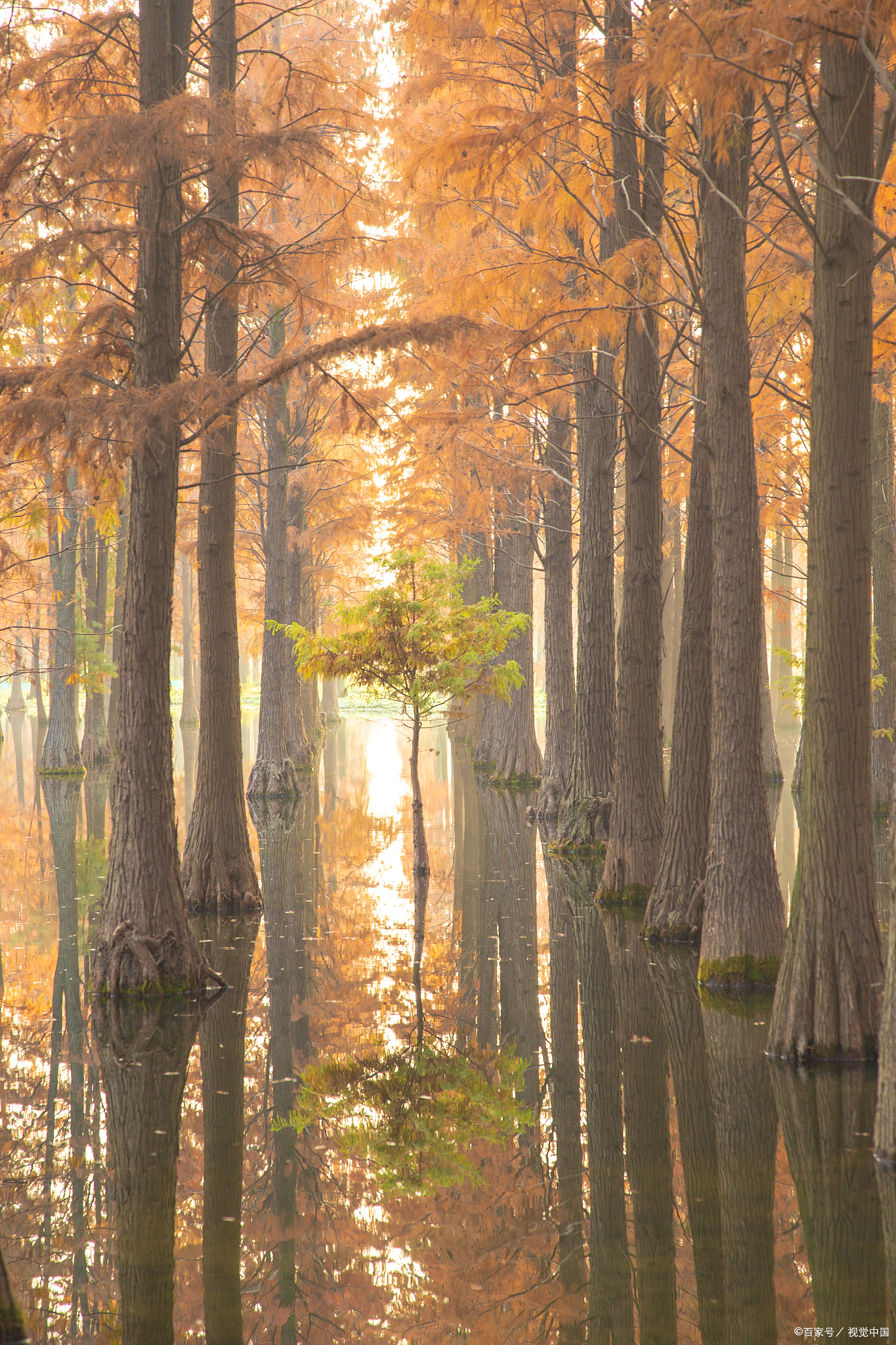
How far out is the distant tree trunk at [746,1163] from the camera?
154 inches

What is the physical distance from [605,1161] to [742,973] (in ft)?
10.5

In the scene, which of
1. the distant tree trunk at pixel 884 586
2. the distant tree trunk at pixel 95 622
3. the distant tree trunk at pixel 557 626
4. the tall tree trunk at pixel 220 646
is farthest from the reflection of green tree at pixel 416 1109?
the distant tree trunk at pixel 95 622

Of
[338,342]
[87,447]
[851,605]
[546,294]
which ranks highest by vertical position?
[546,294]

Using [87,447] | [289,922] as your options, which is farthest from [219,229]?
[289,922]

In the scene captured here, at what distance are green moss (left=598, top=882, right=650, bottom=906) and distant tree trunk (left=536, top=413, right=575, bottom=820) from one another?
5.07m

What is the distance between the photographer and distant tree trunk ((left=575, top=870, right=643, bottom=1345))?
3883 millimetres

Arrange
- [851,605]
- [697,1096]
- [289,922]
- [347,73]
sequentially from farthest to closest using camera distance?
[347,73] < [289,922] < [851,605] < [697,1096]

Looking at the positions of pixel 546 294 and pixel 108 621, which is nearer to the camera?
pixel 546 294

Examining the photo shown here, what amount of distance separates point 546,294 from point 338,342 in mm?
3146

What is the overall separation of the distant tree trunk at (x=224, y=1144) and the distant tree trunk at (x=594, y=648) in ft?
18.7

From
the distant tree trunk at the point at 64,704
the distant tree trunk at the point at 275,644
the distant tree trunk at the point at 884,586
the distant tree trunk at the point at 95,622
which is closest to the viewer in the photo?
the distant tree trunk at the point at 884,586

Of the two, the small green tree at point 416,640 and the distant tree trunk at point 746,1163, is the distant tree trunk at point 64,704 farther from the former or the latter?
the distant tree trunk at point 746,1163

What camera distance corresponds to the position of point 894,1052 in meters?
4.84

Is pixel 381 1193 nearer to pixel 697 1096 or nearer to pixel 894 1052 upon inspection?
pixel 697 1096
